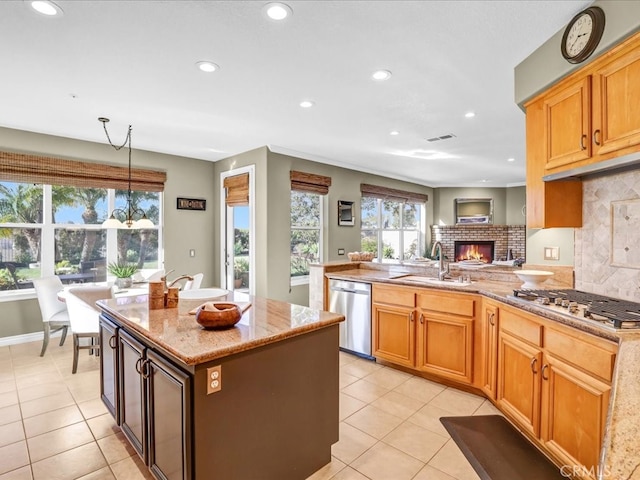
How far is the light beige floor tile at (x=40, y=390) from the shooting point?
2.89 m

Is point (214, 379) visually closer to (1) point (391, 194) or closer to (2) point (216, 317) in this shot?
(2) point (216, 317)

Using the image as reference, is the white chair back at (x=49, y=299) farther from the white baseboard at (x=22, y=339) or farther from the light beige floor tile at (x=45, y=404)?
the light beige floor tile at (x=45, y=404)

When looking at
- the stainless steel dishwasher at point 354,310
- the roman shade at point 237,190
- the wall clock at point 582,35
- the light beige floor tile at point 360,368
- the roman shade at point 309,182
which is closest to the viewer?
the wall clock at point 582,35

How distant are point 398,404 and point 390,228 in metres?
5.28

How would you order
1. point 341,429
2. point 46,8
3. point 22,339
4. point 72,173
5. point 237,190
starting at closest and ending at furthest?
point 46,8
point 341,429
point 22,339
point 72,173
point 237,190

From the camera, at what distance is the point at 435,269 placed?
12.2ft

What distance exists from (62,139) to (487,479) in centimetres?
544

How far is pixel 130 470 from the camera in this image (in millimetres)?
2004

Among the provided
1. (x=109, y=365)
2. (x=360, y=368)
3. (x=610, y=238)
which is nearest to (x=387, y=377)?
(x=360, y=368)

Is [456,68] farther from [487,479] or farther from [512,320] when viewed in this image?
[487,479]

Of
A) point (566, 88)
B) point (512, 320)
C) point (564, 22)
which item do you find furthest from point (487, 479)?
point (564, 22)

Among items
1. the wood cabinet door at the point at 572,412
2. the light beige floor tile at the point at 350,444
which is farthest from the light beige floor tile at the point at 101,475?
the wood cabinet door at the point at 572,412

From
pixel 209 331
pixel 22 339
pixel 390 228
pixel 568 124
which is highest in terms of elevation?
pixel 568 124

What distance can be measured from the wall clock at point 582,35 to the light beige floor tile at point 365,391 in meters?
2.69
